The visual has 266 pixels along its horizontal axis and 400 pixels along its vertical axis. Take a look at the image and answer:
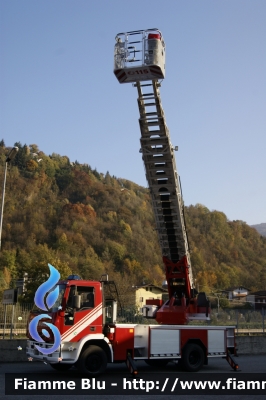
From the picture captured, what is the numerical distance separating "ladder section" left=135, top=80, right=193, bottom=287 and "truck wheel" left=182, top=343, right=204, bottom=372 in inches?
194

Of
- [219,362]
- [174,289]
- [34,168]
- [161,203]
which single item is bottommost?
[219,362]

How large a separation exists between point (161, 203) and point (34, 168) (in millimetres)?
158804

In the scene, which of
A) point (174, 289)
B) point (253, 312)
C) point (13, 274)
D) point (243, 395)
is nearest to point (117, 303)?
point (243, 395)

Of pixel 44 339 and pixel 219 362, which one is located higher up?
pixel 44 339

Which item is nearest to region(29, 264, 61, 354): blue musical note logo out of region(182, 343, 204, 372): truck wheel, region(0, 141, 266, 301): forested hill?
region(182, 343, 204, 372): truck wheel

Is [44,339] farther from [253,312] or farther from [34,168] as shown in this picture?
[34,168]

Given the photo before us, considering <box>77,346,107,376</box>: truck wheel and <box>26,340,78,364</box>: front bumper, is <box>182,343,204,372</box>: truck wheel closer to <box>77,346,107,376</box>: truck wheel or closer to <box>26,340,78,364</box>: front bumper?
<box>77,346,107,376</box>: truck wheel

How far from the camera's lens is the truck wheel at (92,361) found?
1339 cm

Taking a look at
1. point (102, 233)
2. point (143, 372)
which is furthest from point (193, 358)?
point (102, 233)

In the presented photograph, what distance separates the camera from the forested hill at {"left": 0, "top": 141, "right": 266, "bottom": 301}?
117m

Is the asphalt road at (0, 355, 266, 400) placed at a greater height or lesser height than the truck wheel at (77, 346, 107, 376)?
lesser

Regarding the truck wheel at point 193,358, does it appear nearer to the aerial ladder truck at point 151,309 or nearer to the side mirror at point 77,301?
the aerial ladder truck at point 151,309

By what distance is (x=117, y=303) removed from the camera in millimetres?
14930

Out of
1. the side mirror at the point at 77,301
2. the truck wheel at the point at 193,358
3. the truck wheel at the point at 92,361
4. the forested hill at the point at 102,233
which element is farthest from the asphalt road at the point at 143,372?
the forested hill at the point at 102,233
